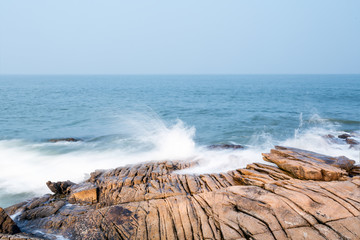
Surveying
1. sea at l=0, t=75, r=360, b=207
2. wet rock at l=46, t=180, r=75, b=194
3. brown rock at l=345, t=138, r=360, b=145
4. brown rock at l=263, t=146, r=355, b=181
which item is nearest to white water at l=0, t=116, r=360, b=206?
sea at l=0, t=75, r=360, b=207

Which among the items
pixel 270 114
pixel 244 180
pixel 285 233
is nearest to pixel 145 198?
pixel 244 180

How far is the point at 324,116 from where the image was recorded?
32.5 m

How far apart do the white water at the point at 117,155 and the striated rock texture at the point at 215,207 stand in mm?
2973

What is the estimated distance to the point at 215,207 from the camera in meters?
7.48

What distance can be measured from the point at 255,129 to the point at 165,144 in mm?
11566

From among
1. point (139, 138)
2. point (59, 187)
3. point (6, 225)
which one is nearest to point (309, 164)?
point (59, 187)

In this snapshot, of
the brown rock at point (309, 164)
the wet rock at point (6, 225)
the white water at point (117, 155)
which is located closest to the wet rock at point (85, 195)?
the wet rock at point (6, 225)

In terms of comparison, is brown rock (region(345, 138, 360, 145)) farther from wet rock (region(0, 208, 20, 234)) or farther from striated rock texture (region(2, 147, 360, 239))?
wet rock (region(0, 208, 20, 234))

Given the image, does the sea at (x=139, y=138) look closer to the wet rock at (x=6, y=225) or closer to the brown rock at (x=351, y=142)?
the brown rock at (x=351, y=142)

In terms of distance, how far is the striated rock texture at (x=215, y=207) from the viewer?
6578mm

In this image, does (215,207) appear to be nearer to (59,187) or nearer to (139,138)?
(59,187)

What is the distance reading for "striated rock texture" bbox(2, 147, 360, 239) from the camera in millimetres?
6578

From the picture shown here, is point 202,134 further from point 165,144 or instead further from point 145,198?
point 145,198

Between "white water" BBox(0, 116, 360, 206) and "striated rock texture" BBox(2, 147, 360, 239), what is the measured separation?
117 inches
